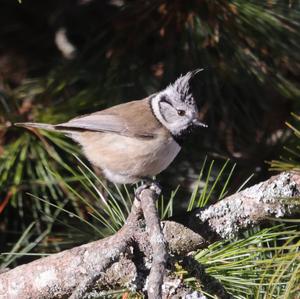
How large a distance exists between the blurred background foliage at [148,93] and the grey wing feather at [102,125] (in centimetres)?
11

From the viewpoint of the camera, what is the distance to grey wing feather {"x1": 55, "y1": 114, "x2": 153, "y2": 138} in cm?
323

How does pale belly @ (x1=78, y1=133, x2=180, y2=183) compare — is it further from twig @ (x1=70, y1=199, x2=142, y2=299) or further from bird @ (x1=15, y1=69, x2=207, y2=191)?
twig @ (x1=70, y1=199, x2=142, y2=299)

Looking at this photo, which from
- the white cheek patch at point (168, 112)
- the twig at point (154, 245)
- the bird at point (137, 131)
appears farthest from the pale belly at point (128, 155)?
the twig at point (154, 245)

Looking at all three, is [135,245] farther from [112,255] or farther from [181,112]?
[181,112]

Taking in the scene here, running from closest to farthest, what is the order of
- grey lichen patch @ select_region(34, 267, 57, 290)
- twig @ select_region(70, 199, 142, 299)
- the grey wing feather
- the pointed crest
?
1. twig @ select_region(70, 199, 142, 299)
2. grey lichen patch @ select_region(34, 267, 57, 290)
3. the pointed crest
4. the grey wing feather

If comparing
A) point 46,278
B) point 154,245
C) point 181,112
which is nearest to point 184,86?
point 181,112

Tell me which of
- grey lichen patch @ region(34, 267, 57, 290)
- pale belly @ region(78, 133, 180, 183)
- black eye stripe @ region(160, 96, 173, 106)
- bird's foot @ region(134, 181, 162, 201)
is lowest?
grey lichen patch @ region(34, 267, 57, 290)

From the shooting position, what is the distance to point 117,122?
332 cm

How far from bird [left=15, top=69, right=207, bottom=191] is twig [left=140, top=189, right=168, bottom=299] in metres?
0.85

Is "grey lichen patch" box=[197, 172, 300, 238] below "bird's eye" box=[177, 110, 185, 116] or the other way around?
below

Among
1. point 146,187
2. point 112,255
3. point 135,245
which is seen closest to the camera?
point 112,255

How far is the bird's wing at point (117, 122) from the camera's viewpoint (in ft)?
10.6

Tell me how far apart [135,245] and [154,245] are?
0.33 meters

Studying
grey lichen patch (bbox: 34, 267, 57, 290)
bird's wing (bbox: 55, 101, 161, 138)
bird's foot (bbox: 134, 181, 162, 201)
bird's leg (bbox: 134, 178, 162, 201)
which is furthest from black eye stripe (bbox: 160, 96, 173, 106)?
grey lichen patch (bbox: 34, 267, 57, 290)
